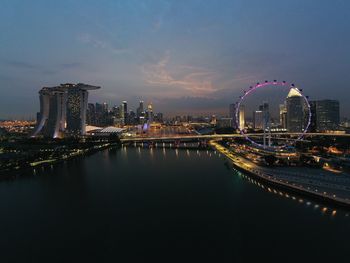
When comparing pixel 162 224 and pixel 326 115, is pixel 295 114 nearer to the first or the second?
pixel 326 115

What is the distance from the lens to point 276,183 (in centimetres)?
683

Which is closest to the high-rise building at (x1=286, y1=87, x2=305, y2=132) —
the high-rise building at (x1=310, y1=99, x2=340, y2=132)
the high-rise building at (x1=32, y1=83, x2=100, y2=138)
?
the high-rise building at (x1=310, y1=99, x2=340, y2=132)

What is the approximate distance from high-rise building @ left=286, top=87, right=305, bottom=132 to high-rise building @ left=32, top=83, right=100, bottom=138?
628 inches

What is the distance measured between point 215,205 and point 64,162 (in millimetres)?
7658

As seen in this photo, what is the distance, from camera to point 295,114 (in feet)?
77.4

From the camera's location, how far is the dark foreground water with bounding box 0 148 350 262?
141 inches

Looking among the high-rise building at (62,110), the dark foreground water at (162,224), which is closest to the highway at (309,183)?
the dark foreground water at (162,224)

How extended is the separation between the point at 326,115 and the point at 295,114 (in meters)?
5.66

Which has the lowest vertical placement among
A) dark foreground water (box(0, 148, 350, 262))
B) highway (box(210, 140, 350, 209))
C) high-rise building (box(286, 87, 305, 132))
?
dark foreground water (box(0, 148, 350, 262))

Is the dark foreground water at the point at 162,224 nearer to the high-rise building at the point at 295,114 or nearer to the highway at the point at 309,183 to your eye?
the highway at the point at 309,183

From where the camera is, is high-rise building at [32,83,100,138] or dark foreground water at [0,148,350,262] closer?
dark foreground water at [0,148,350,262]

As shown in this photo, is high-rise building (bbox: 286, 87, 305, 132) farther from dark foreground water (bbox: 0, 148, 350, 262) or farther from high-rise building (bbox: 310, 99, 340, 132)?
dark foreground water (bbox: 0, 148, 350, 262)

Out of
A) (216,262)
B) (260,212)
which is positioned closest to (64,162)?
(260,212)

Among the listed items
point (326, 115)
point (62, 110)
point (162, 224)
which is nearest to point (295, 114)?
point (326, 115)
